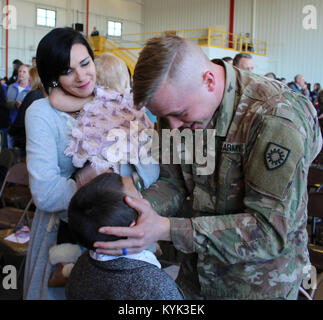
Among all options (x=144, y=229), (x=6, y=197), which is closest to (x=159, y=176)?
(x=144, y=229)

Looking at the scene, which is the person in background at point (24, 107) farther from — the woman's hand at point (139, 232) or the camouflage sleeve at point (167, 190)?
the woman's hand at point (139, 232)

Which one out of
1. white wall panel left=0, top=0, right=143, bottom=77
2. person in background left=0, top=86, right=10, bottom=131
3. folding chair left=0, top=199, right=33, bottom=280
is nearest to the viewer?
folding chair left=0, top=199, right=33, bottom=280

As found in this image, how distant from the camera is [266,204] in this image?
1.04 metres

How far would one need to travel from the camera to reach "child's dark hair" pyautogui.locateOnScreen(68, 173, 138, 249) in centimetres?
115

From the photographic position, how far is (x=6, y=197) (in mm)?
4012

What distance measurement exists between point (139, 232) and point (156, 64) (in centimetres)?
46

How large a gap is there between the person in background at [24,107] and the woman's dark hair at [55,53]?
215cm

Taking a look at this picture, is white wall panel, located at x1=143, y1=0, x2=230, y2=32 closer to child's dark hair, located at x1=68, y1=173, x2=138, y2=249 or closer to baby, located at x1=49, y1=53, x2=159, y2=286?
baby, located at x1=49, y1=53, x2=159, y2=286

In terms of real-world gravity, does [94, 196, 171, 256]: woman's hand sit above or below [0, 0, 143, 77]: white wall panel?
below

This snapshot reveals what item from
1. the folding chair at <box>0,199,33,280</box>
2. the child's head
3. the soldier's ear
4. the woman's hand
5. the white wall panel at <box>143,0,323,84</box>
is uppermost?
the white wall panel at <box>143,0,323,84</box>

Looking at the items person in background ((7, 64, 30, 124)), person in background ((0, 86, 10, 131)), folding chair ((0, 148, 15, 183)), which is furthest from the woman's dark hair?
person in background ((7, 64, 30, 124))

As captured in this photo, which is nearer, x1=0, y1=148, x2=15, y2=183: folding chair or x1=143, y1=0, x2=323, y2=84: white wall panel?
x1=0, y1=148, x2=15, y2=183: folding chair

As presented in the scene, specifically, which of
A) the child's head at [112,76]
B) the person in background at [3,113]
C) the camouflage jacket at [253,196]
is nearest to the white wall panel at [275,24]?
the person in background at [3,113]

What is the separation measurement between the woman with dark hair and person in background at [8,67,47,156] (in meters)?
2.15
